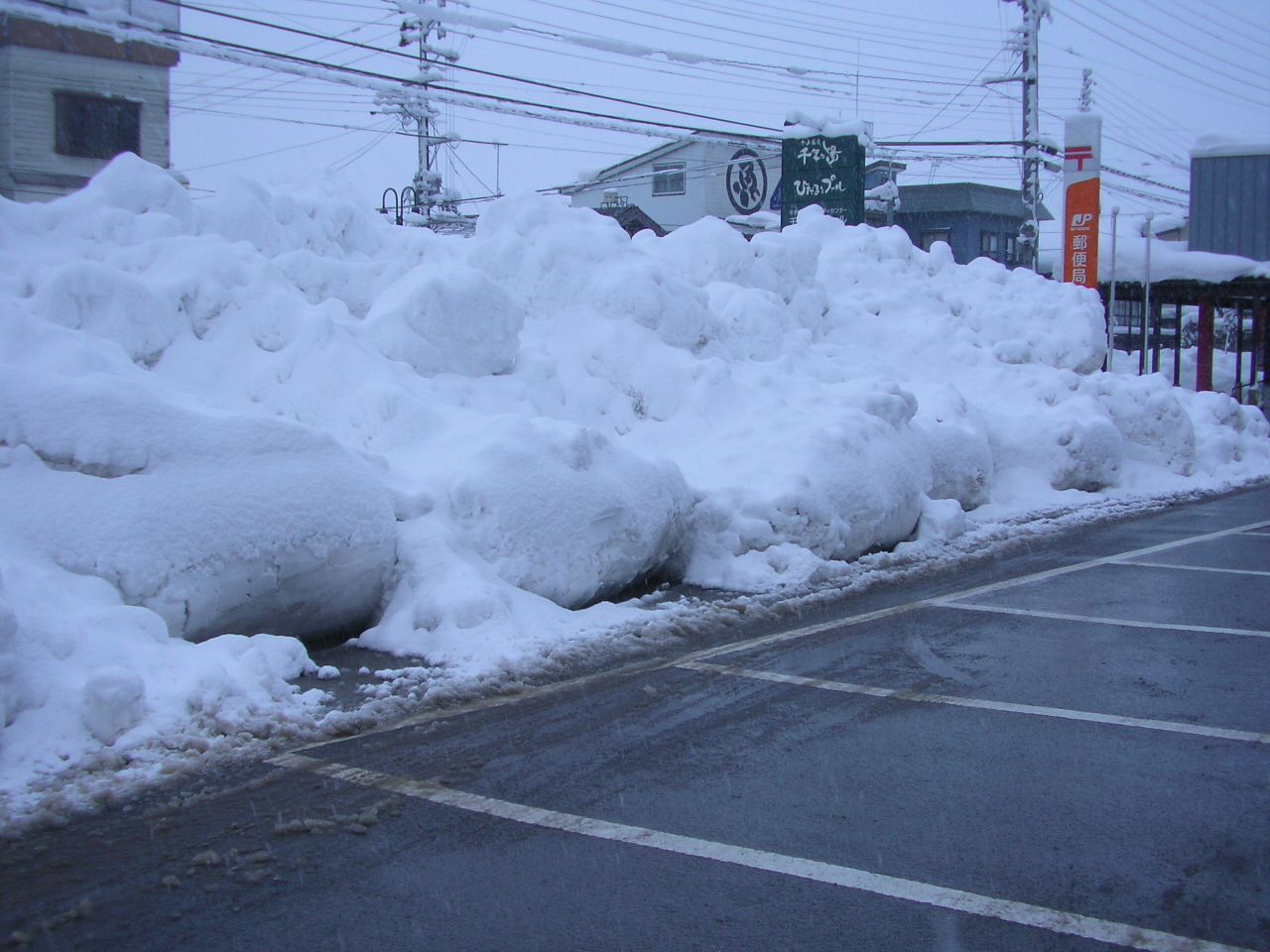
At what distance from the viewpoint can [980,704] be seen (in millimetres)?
5262

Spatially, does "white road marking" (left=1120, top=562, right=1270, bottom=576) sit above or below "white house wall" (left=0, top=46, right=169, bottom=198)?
below

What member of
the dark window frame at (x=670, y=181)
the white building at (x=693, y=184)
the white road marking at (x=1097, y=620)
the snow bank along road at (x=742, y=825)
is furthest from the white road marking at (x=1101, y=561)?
the dark window frame at (x=670, y=181)

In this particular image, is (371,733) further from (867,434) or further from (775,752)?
(867,434)

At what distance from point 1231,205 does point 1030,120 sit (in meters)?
6.67

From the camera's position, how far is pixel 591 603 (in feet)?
23.7

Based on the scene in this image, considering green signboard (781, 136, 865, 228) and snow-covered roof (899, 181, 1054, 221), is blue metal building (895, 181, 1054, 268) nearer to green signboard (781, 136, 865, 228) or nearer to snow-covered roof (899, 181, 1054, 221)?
snow-covered roof (899, 181, 1054, 221)

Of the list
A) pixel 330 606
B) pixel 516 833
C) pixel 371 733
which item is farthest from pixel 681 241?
pixel 516 833

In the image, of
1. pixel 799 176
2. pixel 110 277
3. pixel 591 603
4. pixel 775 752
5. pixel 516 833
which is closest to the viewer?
pixel 516 833

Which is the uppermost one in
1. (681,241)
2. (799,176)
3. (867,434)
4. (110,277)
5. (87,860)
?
(799,176)

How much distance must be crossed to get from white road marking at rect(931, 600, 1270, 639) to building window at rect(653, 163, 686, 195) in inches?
1255

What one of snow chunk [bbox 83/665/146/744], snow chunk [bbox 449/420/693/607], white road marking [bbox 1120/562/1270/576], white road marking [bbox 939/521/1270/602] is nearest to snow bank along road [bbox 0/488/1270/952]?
snow chunk [bbox 83/665/146/744]

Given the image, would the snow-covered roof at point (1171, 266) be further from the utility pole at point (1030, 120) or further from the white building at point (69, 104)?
the white building at point (69, 104)

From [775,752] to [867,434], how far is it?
5257 mm

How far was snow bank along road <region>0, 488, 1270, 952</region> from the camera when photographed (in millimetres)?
3150
